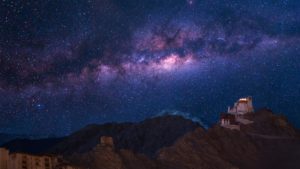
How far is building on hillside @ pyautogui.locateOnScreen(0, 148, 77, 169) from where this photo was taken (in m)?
48.6

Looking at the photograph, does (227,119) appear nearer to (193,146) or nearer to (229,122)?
(229,122)

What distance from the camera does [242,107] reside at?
117 meters

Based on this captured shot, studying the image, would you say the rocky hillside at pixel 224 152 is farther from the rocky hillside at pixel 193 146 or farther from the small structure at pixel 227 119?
the small structure at pixel 227 119

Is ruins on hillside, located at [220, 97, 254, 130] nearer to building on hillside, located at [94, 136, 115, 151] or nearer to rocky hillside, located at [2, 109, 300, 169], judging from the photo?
rocky hillside, located at [2, 109, 300, 169]

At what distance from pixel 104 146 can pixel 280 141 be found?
44.9 meters

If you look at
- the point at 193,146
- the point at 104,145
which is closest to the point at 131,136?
the point at 193,146

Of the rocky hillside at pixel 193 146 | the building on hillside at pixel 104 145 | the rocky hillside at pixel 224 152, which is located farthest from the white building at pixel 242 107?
the building on hillside at pixel 104 145

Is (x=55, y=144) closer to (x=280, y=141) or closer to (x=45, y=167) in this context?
(x=280, y=141)

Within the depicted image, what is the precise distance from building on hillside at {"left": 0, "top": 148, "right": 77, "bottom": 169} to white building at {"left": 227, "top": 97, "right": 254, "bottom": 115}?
69.0 m

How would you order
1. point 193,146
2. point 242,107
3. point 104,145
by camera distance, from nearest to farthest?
point 104,145 → point 193,146 → point 242,107

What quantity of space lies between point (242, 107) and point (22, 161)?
75.3 meters

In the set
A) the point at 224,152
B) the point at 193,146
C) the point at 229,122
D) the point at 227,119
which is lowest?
the point at 224,152

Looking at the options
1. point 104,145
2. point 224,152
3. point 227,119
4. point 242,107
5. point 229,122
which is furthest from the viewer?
point 242,107

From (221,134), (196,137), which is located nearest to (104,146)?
(196,137)
